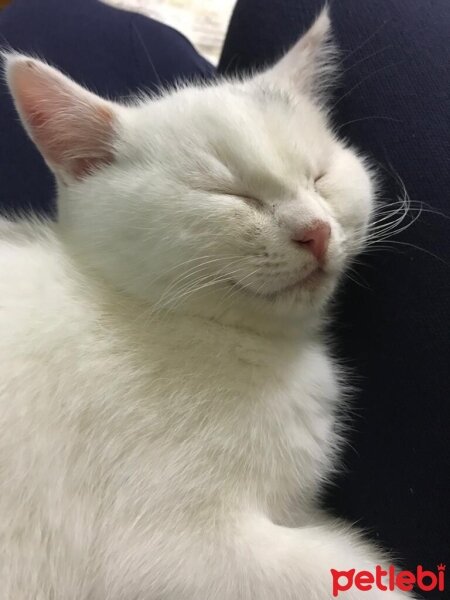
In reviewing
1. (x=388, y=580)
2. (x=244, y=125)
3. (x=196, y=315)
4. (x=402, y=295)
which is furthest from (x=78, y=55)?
(x=388, y=580)

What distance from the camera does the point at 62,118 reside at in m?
0.71

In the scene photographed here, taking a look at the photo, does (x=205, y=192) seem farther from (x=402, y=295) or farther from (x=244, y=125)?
(x=402, y=295)

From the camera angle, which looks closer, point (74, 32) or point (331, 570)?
point (331, 570)

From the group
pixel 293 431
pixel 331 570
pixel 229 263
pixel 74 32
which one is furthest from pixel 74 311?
pixel 74 32

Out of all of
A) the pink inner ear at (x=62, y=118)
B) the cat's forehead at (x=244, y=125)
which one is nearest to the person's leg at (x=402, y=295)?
the cat's forehead at (x=244, y=125)

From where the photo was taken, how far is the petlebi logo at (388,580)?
607 millimetres

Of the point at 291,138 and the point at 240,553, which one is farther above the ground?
Answer: the point at 291,138

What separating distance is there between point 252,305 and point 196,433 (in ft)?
0.57

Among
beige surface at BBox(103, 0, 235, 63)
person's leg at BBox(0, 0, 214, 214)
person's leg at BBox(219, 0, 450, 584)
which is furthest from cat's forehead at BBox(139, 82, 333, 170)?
beige surface at BBox(103, 0, 235, 63)

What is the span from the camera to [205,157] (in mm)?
663

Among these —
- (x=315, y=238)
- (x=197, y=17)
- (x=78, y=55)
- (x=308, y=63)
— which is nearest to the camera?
(x=315, y=238)

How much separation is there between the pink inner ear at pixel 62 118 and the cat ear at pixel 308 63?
0.27m

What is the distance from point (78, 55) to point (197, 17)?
0.75 m

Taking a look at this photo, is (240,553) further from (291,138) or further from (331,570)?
(291,138)
